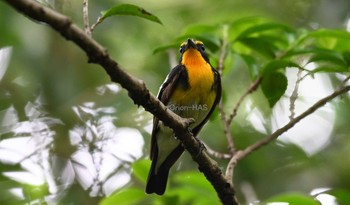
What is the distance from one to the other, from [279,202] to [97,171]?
2.14 meters

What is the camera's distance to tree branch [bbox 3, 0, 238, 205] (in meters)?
1.75

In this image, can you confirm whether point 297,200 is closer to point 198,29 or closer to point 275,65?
point 275,65

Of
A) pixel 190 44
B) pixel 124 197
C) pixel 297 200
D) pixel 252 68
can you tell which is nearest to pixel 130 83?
pixel 297 200

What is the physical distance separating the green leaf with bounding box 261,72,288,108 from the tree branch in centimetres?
59

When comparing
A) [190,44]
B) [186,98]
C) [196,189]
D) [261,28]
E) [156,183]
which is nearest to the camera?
[196,189]

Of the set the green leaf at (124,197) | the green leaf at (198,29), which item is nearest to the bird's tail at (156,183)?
the green leaf at (124,197)

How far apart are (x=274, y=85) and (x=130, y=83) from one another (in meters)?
1.45

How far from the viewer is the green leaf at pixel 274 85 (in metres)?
3.23

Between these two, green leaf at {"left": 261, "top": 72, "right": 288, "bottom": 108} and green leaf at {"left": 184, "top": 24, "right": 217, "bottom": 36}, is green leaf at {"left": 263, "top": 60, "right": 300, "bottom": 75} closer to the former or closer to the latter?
green leaf at {"left": 261, "top": 72, "right": 288, "bottom": 108}

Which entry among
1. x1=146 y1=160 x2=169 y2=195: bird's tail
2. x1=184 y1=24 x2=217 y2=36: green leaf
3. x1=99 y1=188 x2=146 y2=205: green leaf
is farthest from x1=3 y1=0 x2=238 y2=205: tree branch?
x1=184 y1=24 x2=217 y2=36: green leaf

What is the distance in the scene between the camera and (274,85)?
333cm

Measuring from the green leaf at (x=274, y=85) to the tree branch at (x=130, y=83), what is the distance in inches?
23.2

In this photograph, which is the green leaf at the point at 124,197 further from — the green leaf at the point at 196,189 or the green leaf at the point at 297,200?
the green leaf at the point at 297,200

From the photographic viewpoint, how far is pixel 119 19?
5.02 meters
